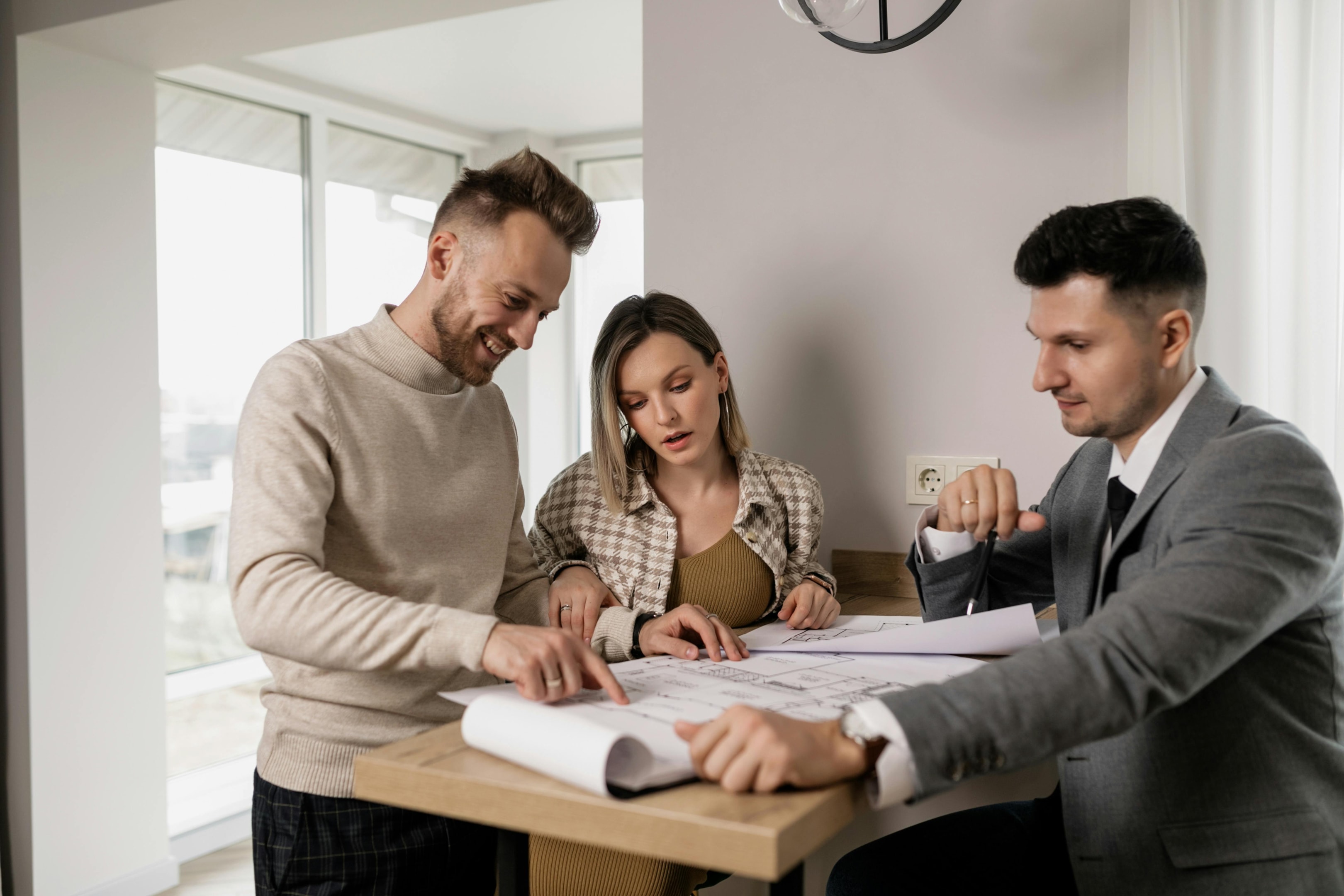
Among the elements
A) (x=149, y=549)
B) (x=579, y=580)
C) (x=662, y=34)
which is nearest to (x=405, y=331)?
(x=579, y=580)

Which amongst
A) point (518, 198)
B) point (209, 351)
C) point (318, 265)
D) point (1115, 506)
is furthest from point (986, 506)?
point (318, 265)

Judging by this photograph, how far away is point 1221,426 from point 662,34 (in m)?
1.50

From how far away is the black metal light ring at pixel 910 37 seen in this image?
67.2 inches

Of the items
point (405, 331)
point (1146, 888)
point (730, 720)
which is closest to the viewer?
point (730, 720)

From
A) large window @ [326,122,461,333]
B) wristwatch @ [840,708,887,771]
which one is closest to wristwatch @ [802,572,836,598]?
wristwatch @ [840,708,887,771]

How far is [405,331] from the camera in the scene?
1.52m

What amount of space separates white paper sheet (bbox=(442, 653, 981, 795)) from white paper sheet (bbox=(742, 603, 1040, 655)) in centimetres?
2

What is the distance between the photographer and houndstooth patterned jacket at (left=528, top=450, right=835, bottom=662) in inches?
69.5

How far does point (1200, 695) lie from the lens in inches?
43.7

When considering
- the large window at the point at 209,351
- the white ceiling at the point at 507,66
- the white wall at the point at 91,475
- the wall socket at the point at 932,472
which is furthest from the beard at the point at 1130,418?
the large window at the point at 209,351

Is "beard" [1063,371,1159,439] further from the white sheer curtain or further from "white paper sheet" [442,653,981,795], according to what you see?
the white sheer curtain

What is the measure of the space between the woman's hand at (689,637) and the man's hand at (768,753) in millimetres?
423

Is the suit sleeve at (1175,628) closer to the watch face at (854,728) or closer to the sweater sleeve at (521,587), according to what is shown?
the watch face at (854,728)

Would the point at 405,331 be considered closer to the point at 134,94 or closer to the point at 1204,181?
the point at 1204,181
